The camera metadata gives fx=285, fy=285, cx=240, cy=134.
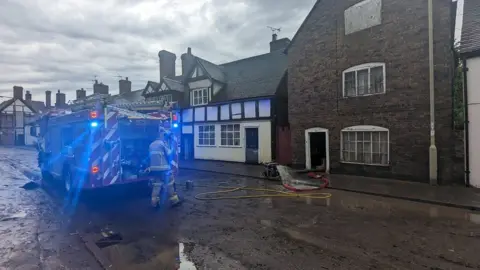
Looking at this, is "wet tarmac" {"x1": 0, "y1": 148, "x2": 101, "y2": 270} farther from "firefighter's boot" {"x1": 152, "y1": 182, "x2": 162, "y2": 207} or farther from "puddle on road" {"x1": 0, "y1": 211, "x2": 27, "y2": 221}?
"firefighter's boot" {"x1": 152, "y1": 182, "x2": 162, "y2": 207}

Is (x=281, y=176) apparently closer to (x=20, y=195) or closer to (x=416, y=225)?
(x=416, y=225)

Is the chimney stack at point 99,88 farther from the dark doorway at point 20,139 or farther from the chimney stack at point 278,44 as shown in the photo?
the dark doorway at point 20,139

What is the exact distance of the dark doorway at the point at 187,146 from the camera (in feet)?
73.5

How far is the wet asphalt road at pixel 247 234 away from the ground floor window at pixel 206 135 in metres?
11.9

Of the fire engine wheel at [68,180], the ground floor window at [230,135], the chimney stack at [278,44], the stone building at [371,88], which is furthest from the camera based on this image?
the chimney stack at [278,44]

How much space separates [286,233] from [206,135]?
15835mm

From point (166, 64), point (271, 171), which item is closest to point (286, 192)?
point (271, 171)

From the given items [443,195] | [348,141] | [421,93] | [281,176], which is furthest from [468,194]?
[281,176]

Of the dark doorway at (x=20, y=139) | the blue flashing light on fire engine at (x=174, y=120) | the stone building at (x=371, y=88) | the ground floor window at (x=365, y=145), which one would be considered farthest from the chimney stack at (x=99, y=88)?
the ground floor window at (x=365, y=145)

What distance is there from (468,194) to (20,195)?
14604 millimetres

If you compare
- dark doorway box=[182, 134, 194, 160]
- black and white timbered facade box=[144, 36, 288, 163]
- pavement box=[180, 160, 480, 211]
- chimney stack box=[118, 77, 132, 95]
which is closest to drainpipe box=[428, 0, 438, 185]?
pavement box=[180, 160, 480, 211]

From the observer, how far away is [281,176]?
11.5 metres

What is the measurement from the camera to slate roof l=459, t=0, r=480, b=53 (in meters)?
9.92

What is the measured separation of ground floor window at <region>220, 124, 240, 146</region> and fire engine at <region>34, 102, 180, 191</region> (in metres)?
9.60
